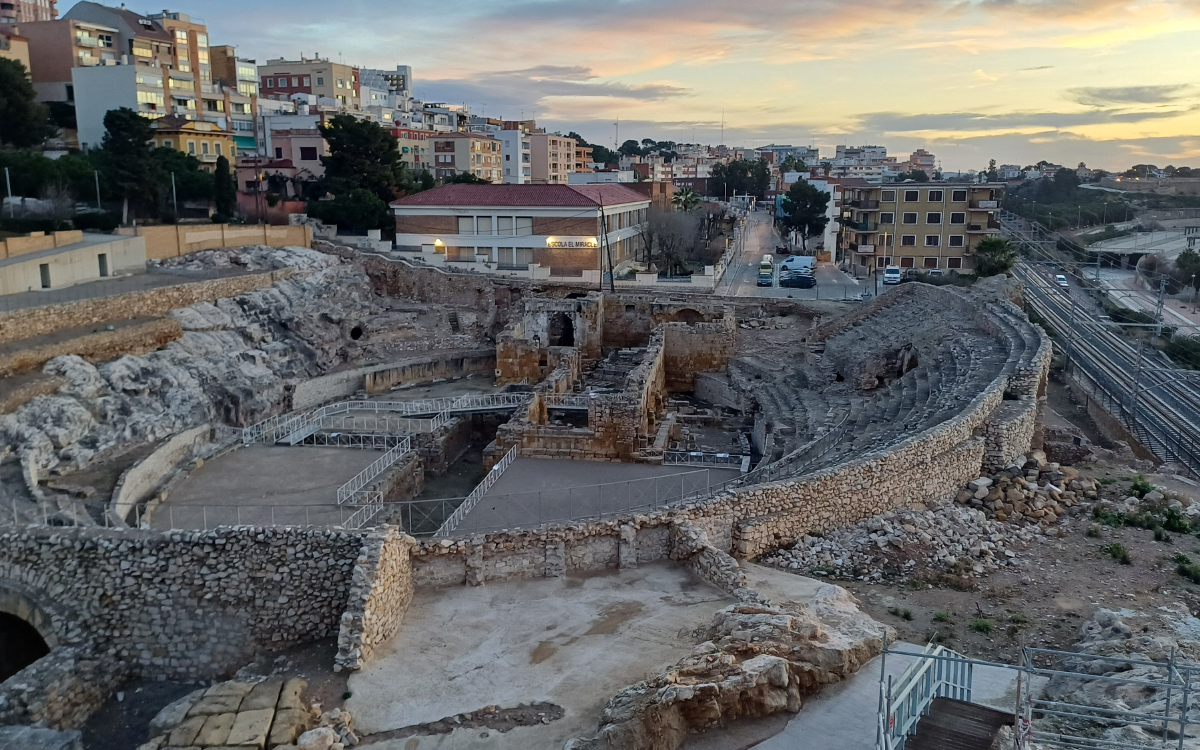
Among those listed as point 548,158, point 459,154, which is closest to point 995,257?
point 459,154

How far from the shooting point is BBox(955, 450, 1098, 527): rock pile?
16.3 metres

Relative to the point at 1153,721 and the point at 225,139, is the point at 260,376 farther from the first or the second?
the point at 225,139

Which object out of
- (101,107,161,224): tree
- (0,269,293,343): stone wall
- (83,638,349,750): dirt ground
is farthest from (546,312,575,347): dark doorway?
(83,638,349,750): dirt ground

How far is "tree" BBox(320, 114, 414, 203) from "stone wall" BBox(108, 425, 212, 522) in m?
28.2

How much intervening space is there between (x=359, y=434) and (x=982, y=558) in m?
17.0

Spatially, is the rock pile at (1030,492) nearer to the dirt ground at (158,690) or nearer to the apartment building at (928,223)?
the dirt ground at (158,690)

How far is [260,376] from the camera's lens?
2925 cm

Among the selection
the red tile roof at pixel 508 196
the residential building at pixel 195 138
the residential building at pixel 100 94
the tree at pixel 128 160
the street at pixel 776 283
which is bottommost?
the street at pixel 776 283

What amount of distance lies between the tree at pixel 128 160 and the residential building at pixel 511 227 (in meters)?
12.5

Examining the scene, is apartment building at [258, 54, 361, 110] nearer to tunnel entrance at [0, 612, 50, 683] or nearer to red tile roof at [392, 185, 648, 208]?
red tile roof at [392, 185, 648, 208]

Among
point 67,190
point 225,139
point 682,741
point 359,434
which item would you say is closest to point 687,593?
point 682,741

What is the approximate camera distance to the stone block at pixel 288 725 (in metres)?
9.62

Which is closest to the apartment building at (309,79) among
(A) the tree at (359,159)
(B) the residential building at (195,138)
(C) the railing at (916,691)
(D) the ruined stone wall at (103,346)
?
(B) the residential building at (195,138)

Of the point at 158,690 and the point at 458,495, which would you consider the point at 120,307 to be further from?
the point at 158,690
